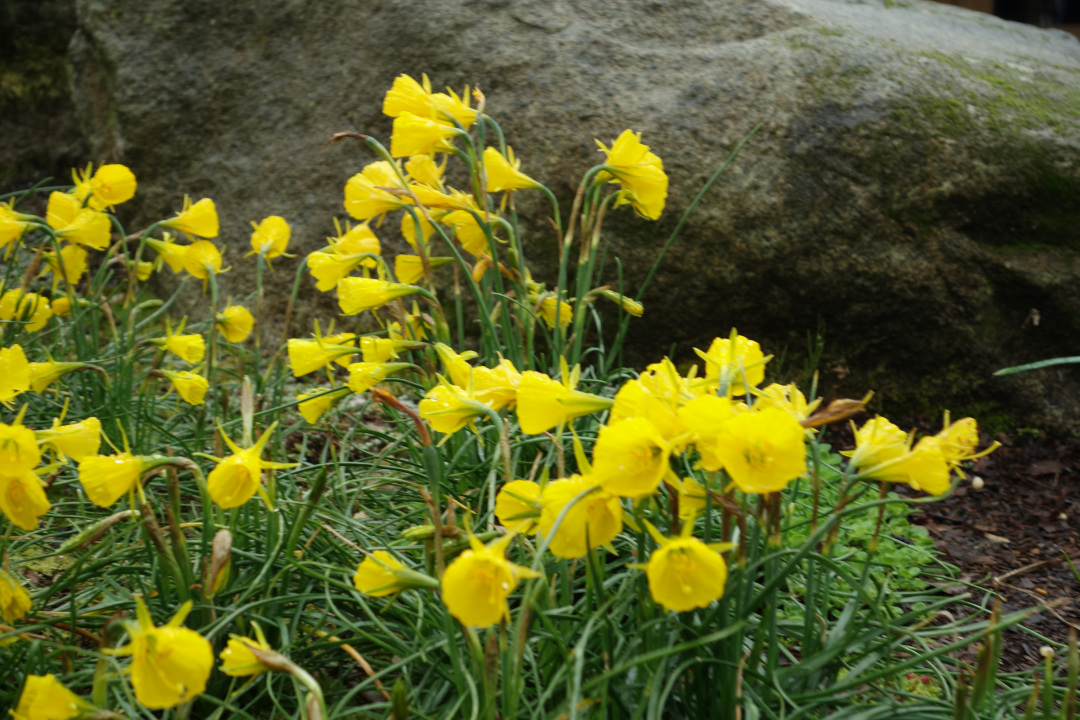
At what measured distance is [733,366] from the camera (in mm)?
1207

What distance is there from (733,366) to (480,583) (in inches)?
19.7

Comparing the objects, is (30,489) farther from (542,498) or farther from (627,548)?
(627,548)

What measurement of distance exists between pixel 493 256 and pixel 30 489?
3.46 ft

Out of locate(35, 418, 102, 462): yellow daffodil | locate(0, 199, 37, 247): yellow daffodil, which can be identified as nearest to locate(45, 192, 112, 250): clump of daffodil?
locate(0, 199, 37, 247): yellow daffodil

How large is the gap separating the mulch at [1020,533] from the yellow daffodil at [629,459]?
4.00 feet

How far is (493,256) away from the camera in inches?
75.3

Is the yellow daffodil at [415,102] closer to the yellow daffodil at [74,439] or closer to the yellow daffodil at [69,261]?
the yellow daffodil at [74,439]

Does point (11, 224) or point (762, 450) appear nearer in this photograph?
point (762, 450)

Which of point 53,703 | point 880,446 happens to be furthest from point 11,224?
point 880,446

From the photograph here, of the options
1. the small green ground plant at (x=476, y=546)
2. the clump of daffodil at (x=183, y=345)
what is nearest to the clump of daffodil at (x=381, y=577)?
the small green ground plant at (x=476, y=546)

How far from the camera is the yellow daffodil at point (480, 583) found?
38.5 inches

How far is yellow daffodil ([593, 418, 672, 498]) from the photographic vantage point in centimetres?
99

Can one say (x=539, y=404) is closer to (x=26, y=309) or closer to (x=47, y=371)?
(x=47, y=371)

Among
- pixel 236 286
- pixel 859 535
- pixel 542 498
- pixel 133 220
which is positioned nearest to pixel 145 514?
pixel 542 498
